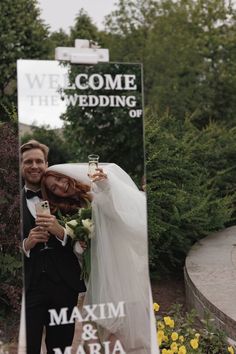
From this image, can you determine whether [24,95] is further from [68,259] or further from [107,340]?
[107,340]

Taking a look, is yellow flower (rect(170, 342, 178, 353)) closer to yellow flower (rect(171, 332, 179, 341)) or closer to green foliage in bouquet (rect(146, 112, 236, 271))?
yellow flower (rect(171, 332, 179, 341))

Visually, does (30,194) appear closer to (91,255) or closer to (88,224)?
(88,224)

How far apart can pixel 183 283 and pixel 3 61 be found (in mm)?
5302

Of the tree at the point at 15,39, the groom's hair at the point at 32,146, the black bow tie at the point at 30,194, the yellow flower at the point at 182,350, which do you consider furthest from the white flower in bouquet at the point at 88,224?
the tree at the point at 15,39

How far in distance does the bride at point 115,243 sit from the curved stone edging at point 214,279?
60.6 inches

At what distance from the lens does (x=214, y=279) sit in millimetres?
5023

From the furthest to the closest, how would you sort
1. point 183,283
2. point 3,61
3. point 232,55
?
1. point 232,55
2. point 3,61
3. point 183,283

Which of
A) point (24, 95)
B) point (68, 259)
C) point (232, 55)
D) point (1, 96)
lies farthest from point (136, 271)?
point (232, 55)

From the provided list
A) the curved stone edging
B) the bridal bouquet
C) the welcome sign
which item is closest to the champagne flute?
the welcome sign

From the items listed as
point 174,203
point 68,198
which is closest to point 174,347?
point 68,198

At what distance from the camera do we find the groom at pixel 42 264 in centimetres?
235

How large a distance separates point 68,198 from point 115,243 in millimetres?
307

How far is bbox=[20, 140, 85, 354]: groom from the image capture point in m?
2.35

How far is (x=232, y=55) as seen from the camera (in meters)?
12.5
